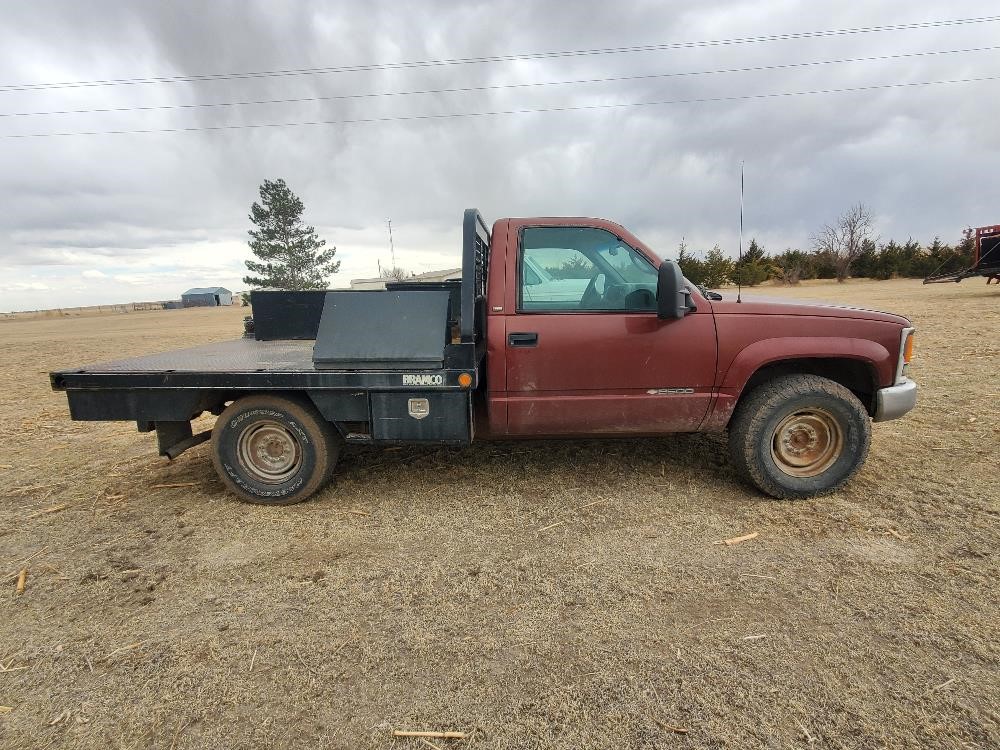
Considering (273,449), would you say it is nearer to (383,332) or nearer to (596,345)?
(383,332)

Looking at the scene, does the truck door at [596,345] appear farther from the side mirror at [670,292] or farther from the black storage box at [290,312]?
the black storage box at [290,312]

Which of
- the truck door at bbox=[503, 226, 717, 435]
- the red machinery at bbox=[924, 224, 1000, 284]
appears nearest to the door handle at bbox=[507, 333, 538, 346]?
the truck door at bbox=[503, 226, 717, 435]

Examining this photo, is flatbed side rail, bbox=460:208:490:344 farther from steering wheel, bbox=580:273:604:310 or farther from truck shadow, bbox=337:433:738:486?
truck shadow, bbox=337:433:738:486

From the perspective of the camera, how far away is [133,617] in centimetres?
258

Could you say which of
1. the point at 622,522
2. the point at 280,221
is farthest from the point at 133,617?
the point at 280,221

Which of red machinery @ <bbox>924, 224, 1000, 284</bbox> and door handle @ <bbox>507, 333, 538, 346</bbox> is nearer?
door handle @ <bbox>507, 333, 538, 346</bbox>

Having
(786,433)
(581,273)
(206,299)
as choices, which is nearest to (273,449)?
(581,273)

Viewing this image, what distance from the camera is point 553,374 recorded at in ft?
11.6

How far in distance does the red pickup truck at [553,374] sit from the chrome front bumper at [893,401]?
1 centimetres

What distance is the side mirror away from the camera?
10.6ft

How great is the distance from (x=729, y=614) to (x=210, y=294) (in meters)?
112

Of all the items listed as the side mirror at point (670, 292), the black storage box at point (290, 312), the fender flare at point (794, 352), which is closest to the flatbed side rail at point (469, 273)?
the side mirror at point (670, 292)

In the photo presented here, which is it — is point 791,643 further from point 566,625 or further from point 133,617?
point 133,617

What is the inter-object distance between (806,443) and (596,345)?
168 cm
